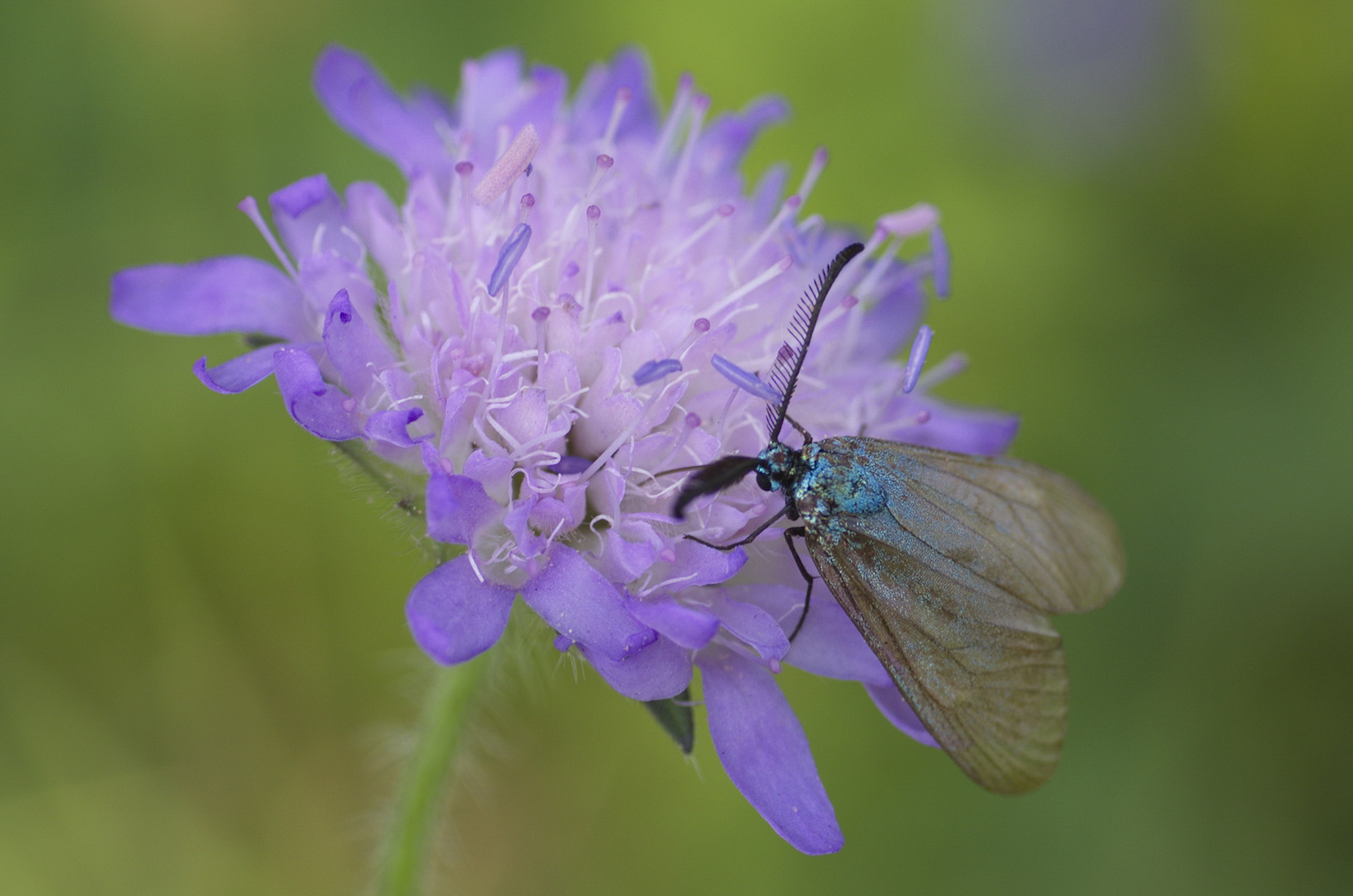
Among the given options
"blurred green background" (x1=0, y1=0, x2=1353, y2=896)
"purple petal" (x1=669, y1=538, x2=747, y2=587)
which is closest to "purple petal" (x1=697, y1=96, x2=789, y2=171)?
"purple petal" (x1=669, y1=538, x2=747, y2=587)

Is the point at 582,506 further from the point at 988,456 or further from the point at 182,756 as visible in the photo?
the point at 182,756

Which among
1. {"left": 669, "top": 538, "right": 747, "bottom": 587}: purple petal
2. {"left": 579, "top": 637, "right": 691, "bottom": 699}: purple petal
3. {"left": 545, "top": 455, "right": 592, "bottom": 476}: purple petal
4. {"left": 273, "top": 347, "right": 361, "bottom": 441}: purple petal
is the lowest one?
{"left": 579, "top": 637, "right": 691, "bottom": 699}: purple petal

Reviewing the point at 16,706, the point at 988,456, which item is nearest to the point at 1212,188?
the point at 988,456

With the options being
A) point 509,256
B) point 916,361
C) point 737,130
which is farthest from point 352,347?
point 737,130

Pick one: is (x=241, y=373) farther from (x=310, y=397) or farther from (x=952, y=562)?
(x=952, y=562)

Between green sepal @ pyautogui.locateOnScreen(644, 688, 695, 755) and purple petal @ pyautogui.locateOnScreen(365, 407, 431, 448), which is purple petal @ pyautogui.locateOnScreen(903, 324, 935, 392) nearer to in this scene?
green sepal @ pyautogui.locateOnScreen(644, 688, 695, 755)

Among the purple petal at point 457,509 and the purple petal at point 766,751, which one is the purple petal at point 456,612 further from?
the purple petal at point 766,751
